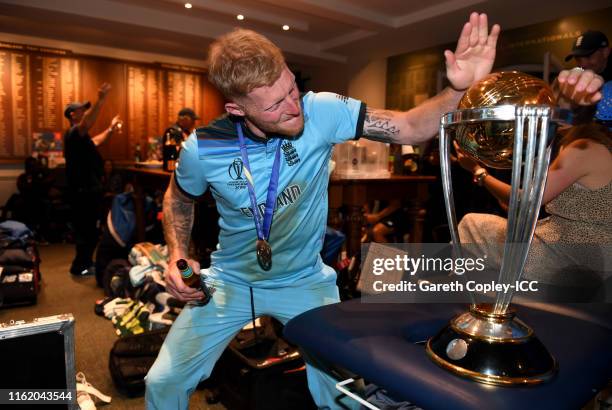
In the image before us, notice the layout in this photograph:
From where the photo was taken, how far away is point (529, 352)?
715 millimetres

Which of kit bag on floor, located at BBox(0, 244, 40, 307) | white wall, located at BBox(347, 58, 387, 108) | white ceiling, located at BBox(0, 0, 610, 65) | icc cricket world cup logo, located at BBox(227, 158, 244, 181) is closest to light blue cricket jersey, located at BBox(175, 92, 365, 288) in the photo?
icc cricket world cup logo, located at BBox(227, 158, 244, 181)

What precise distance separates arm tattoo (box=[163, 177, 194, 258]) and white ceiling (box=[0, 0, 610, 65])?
4204mm

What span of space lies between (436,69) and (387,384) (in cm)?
667

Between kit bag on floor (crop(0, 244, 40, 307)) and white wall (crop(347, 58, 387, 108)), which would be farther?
white wall (crop(347, 58, 387, 108))

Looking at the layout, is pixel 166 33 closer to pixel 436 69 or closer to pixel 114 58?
pixel 114 58

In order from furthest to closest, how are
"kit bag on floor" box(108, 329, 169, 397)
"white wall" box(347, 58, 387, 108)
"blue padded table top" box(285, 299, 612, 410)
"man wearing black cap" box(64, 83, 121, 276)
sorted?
1. "white wall" box(347, 58, 387, 108)
2. "man wearing black cap" box(64, 83, 121, 276)
3. "kit bag on floor" box(108, 329, 169, 397)
4. "blue padded table top" box(285, 299, 612, 410)

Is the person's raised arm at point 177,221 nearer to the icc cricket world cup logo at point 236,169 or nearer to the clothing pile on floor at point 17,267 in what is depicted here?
the icc cricket world cup logo at point 236,169

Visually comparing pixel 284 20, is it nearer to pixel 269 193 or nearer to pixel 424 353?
pixel 269 193

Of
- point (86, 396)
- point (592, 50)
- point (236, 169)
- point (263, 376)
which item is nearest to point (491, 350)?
point (236, 169)

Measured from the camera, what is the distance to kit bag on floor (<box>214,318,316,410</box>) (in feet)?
6.10

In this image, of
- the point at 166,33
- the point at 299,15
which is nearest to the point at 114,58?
the point at 166,33

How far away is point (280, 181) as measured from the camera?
1458 mm

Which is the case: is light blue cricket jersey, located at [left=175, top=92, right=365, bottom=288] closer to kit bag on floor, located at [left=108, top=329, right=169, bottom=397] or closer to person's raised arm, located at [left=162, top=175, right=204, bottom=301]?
person's raised arm, located at [left=162, top=175, right=204, bottom=301]

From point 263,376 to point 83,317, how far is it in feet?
6.66
